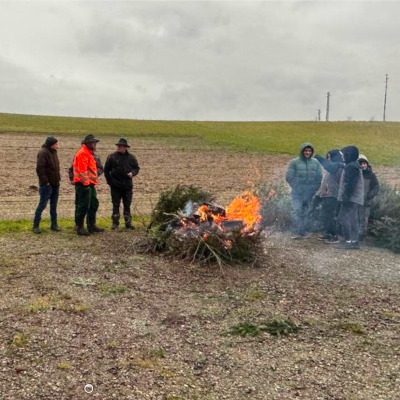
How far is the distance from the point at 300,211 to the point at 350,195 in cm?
121

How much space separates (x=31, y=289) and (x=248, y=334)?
3067mm

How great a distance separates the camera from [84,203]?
403 inches

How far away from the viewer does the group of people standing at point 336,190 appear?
10086 mm

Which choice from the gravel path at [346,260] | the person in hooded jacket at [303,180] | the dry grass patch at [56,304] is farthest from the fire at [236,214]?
the dry grass patch at [56,304]

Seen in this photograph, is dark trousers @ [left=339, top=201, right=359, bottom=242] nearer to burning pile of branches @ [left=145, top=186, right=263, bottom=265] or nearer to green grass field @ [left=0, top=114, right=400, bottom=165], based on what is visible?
burning pile of branches @ [left=145, top=186, right=263, bottom=265]

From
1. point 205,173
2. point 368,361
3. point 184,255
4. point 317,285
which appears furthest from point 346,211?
point 205,173

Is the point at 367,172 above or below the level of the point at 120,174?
above

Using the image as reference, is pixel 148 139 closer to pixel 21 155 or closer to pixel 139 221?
pixel 21 155

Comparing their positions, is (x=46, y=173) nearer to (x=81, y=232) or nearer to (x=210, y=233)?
(x=81, y=232)

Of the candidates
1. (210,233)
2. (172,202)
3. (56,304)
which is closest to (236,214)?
(210,233)

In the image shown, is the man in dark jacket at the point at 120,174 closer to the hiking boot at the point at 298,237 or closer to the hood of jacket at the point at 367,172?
the hiking boot at the point at 298,237

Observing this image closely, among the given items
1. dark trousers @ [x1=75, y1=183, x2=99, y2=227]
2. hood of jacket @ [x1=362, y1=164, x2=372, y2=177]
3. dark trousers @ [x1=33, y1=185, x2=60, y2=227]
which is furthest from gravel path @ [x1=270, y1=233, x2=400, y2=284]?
dark trousers @ [x1=33, y1=185, x2=60, y2=227]

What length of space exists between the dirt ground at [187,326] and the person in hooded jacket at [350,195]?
101 centimetres

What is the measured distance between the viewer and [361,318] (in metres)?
6.47
